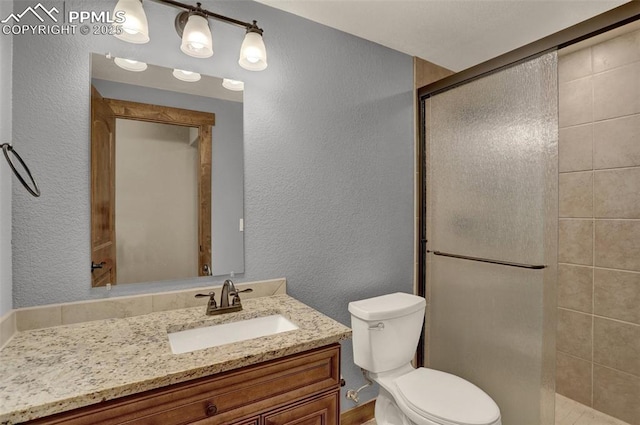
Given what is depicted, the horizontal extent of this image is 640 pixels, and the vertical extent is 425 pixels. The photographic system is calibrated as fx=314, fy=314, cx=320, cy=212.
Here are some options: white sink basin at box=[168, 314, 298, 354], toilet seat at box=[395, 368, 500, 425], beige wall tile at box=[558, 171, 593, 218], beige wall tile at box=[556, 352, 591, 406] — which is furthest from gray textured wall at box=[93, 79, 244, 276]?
beige wall tile at box=[556, 352, 591, 406]

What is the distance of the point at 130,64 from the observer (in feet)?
4.46

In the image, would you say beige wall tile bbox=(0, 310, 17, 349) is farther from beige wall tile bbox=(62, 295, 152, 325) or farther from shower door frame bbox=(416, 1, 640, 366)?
shower door frame bbox=(416, 1, 640, 366)

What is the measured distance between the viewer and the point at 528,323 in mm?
1597

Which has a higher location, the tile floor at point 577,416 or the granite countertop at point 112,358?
the granite countertop at point 112,358

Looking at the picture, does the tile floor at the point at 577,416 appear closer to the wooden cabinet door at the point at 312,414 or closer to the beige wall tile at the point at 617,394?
the beige wall tile at the point at 617,394

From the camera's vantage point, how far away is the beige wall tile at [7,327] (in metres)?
1.05

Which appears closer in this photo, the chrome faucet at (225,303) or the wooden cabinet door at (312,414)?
the wooden cabinet door at (312,414)

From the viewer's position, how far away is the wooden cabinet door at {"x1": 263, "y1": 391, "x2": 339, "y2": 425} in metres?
1.08

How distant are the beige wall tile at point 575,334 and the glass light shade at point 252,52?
2.62 m

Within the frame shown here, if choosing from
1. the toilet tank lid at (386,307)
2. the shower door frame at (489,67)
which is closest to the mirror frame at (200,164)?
the toilet tank lid at (386,307)

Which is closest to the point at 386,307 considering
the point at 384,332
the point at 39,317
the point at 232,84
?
the point at 384,332

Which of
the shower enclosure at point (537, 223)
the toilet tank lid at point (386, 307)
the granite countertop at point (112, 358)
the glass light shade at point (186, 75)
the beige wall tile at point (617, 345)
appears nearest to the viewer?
the granite countertop at point (112, 358)

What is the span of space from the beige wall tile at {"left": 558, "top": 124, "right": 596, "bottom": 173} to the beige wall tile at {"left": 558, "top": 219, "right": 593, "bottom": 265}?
38 centimetres

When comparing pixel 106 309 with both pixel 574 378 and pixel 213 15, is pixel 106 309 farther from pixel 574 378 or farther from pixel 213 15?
pixel 574 378
